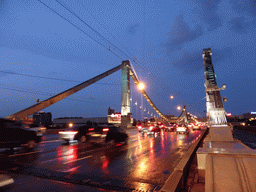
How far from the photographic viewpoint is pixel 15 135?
10.3 meters

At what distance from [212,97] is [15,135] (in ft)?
383

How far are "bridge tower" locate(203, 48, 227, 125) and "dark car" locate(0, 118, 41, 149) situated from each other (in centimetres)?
9468

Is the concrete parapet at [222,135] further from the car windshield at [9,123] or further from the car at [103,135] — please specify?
the car windshield at [9,123]

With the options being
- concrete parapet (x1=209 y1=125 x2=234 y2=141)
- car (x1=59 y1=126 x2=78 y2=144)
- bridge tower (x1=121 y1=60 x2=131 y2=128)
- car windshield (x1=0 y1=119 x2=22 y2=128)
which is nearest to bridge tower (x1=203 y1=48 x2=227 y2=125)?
bridge tower (x1=121 y1=60 x2=131 y2=128)

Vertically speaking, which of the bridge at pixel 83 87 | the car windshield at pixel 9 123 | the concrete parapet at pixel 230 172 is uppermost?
the bridge at pixel 83 87

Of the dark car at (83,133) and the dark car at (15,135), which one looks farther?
the dark car at (83,133)

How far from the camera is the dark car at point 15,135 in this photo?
9.65m

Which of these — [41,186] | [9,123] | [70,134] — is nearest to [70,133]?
[70,134]

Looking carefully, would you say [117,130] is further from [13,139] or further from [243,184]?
[243,184]

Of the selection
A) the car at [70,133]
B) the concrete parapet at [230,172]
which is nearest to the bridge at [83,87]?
the car at [70,133]

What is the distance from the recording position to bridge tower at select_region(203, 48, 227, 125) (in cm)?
9462

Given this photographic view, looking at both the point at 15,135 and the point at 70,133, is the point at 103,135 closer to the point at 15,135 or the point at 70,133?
the point at 70,133

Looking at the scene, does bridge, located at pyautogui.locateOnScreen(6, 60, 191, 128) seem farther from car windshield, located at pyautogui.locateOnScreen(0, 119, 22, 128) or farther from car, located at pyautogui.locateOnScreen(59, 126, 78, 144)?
car windshield, located at pyautogui.locateOnScreen(0, 119, 22, 128)

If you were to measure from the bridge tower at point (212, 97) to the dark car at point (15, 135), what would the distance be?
3727 inches
